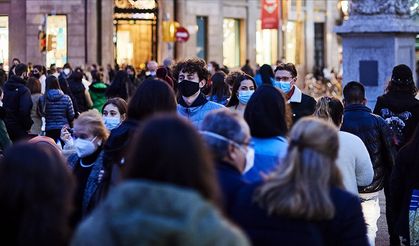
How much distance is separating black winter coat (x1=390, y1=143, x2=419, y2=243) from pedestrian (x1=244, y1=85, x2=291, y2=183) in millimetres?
1756

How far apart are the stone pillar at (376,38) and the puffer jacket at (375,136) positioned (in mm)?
9690

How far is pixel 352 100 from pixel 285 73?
1.29m

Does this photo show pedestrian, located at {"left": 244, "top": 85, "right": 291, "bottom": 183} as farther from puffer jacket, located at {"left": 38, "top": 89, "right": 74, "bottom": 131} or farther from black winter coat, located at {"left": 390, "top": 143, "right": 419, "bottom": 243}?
puffer jacket, located at {"left": 38, "top": 89, "right": 74, "bottom": 131}

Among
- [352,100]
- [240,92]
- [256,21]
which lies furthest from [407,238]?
[256,21]

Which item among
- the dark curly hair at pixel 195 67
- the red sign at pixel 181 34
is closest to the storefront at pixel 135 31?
the red sign at pixel 181 34

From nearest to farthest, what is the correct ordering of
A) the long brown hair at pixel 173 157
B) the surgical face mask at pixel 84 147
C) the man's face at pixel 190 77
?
1. the long brown hair at pixel 173 157
2. the surgical face mask at pixel 84 147
3. the man's face at pixel 190 77

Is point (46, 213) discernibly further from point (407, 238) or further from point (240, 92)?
point (240, 92)

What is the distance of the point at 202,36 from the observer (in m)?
50.5

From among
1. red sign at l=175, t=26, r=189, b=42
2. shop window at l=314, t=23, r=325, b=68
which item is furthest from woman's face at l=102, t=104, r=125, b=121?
shop window at l=314, t=23, r=325, b=68

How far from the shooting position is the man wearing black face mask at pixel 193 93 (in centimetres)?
1115

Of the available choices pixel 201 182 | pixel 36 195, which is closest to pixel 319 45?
pixel 36 195

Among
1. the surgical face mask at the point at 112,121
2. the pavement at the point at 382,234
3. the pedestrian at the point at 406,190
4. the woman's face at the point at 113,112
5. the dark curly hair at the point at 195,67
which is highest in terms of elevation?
the dark curly hair at the point at 195,67

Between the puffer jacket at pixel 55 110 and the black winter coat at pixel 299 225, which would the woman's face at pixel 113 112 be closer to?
the black winter coat at pixel 299 225

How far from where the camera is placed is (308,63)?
196 feet
